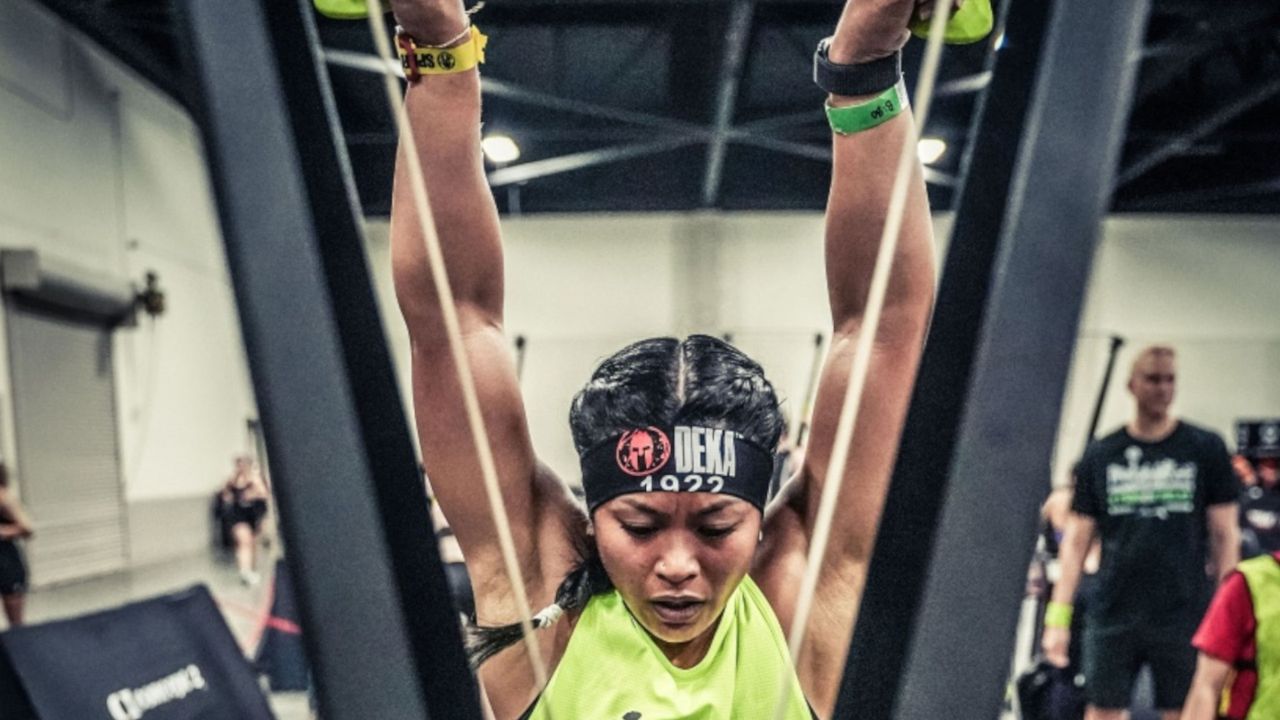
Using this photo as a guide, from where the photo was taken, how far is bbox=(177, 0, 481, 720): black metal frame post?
43 centimetres

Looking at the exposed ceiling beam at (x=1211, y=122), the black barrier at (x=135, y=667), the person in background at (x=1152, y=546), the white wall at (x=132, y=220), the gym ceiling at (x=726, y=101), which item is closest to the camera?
the black barrier at (x=135, y=667)

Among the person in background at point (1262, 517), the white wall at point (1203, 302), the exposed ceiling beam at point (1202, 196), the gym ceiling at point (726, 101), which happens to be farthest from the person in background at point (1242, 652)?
the exposed ceiling beam at point (1202, 196)

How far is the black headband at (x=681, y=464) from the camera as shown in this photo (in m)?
0.74

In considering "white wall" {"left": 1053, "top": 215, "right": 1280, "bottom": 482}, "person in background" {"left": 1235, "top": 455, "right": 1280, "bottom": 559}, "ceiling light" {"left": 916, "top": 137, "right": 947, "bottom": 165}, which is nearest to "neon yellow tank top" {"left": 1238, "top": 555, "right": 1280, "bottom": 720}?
"ceiling light" {"left": 916, "top": 137, "right": 947, "bottom": 165}

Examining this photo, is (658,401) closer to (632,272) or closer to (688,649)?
(688,649)

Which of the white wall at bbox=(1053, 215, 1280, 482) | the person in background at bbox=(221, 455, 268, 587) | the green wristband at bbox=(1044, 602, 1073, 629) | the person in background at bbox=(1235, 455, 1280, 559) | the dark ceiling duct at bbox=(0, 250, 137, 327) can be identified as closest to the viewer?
the green wristband at bbox=(1044, 602, 1073, 629)

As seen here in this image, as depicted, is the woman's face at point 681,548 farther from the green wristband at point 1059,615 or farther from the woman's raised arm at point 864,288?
the green wristband at point 1059,615

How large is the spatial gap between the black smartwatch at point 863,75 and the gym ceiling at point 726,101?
3.28m

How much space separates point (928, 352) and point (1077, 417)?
28.8 ft

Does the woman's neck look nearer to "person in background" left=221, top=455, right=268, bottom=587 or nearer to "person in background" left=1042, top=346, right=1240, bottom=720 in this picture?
"person in background" left=1042, top=346, right=1240, bottom=720

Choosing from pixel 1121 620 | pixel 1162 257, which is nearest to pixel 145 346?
pixel 1121 620

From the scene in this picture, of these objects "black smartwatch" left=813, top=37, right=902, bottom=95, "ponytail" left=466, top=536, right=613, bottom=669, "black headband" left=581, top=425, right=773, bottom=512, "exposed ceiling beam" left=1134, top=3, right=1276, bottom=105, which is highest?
"exposed ceiling beam" left=1134, top=3, right=1276, bottom=105

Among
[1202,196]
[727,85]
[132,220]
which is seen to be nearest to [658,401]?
[727,85]

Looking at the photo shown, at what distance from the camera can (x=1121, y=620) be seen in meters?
2.66
